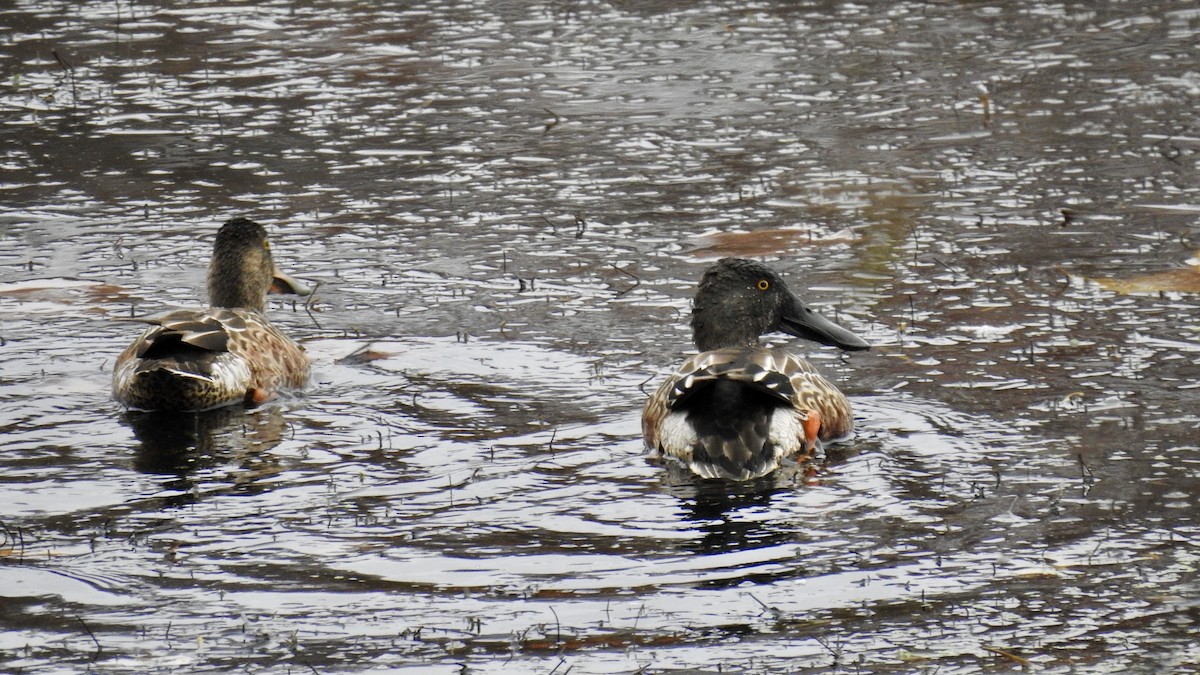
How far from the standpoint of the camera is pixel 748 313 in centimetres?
988

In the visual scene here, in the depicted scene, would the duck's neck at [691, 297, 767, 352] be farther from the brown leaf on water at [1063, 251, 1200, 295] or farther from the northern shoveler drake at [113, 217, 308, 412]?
the brown leaf on water at [1063, 251, 1200, 295]

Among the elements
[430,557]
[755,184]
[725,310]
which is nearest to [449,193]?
[755,184]

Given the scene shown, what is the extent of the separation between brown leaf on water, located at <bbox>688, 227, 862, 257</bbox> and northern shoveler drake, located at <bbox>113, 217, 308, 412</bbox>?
10.8 feet

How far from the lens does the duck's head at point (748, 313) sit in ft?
32.1

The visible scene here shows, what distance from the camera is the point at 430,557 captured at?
24.0 feet

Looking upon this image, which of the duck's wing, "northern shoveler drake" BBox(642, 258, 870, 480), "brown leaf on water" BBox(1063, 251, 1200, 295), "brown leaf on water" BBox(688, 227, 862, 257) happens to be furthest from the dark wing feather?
"brown leaf on water" BBox(688, 227, 862, 257)

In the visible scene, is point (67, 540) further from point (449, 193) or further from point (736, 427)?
point (449, 193)

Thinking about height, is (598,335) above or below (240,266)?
below

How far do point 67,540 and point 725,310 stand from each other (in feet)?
12.0

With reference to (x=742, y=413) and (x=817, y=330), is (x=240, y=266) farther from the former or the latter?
(x=742, y=413)

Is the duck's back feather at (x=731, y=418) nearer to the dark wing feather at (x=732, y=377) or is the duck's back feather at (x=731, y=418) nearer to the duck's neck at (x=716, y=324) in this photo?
the dark wing feather at (x=732, y=377)

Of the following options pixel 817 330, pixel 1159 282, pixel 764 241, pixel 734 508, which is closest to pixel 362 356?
pixel 817 330

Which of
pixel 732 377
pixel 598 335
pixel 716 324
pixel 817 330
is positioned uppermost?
pixel 732 377

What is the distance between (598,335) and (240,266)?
→ 7.04 ft
